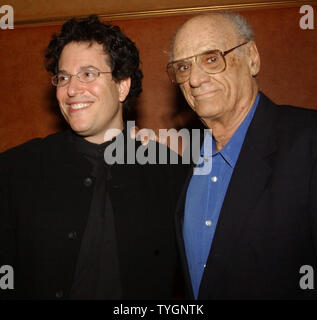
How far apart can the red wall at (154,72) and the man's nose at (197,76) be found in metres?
1.18

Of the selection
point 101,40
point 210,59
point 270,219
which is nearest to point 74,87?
point 101,40

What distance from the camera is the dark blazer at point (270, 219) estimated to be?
4.18 feet

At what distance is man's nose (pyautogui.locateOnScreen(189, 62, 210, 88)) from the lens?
157 centimetres

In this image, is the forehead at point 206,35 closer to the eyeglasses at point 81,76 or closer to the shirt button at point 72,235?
the eyeglasses at point 81,76

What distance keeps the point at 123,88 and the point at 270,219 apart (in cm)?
118

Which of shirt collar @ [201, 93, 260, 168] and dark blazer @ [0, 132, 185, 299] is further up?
shirt collar @ [201, 93, 260, 168]

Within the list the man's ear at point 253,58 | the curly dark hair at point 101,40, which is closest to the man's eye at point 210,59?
the man's ear at point 253,58

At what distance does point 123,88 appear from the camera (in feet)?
6.42

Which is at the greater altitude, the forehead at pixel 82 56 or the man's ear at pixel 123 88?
the forehead at pixel 82 56

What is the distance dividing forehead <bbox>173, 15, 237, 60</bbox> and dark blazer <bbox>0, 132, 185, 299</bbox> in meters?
0.75

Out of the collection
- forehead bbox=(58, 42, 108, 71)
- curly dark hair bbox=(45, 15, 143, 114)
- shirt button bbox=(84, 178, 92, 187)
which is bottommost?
shirt button bbox=(84, 178, 92, 187)

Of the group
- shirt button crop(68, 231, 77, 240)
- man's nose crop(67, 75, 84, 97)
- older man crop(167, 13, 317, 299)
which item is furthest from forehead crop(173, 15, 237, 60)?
A: shirt button crop(68, 231, 77, 240)

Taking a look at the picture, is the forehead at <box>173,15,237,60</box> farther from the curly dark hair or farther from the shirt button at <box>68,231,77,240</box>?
the shirt button at <box>68,231,77,240</box>
